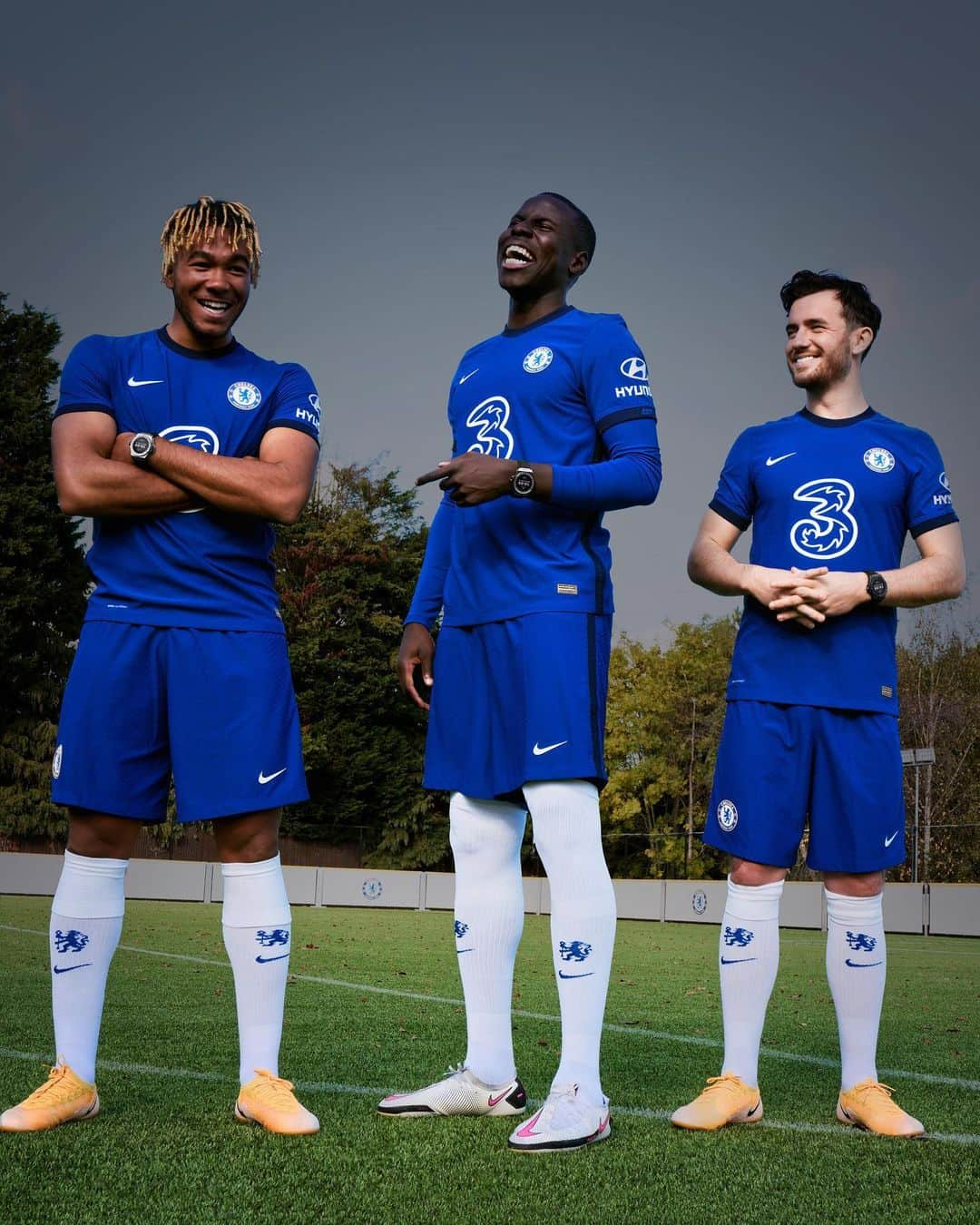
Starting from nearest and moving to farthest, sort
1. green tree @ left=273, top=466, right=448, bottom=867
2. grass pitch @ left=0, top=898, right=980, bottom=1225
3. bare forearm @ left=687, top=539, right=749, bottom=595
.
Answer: grass pitch @ left=0, top=898, right=980, bottom=1225, bare forearm @ left=687, top=539, right=749, bottom=595, green tree @ left=273, top=466, right=448, bottom=867

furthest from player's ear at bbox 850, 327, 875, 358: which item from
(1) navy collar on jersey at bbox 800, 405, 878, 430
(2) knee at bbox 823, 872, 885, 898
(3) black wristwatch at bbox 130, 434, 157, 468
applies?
(3) black wristwatch at bbox 130, 434, 157, 468

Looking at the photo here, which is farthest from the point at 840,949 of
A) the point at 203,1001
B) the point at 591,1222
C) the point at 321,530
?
the point at 321,530

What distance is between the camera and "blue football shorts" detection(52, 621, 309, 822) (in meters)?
3.43

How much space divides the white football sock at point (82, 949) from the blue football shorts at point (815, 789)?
1.77 meters

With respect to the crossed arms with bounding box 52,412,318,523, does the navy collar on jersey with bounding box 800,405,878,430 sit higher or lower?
higher

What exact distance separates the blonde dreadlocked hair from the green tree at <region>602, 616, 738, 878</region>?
43.1 m

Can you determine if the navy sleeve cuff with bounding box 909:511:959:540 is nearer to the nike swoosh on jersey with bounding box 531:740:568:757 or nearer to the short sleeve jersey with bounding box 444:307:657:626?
the short sleeve jersey with bounding box 444:307:657:626

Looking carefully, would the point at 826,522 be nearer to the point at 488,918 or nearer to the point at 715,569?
the point at 715,569

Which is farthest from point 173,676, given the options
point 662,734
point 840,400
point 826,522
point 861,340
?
point 662,734

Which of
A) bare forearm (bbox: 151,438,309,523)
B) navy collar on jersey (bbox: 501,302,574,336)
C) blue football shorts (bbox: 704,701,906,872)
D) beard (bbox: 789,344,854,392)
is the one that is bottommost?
blue football shorts (bbox: 704,701,906,872)

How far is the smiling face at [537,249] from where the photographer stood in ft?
13.0

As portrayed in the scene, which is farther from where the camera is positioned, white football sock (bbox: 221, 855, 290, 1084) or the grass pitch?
white football sock (bbox: 221, 855, 290, 1084)

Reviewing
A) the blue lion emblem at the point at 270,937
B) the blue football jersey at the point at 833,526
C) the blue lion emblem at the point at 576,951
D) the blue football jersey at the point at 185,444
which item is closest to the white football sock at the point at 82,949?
the blue lion emblem at the point at 270,937

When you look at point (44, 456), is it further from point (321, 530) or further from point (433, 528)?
point (433, 528)
